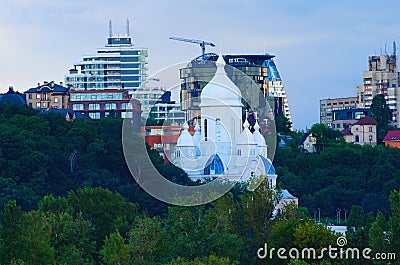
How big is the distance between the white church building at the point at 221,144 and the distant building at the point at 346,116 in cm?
6447

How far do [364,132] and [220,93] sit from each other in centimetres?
4412

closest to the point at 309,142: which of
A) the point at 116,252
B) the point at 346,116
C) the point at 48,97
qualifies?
the point at 48,97

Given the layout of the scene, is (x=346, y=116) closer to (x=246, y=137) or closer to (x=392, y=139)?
(x=392, y=139)

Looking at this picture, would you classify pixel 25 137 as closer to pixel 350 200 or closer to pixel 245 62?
pixel 350 200

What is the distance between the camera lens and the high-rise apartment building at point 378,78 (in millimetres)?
180875

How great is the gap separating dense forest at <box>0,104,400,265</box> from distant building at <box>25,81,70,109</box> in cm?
4395

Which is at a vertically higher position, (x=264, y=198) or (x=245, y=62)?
(x=245, y=62)

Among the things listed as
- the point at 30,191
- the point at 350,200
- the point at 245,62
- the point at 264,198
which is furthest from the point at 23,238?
the point at 245,62

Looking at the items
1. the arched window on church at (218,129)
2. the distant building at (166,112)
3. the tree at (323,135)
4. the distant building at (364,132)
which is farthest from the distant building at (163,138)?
the distant building at (364,132)

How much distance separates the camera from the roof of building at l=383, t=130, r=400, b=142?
5207 inches

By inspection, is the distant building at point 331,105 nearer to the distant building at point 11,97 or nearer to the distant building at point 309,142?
the distant building at point 309,142

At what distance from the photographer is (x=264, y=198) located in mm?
67375

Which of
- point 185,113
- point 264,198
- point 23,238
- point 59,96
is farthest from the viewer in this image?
point 59,96

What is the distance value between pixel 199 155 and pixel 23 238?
38883 mm
